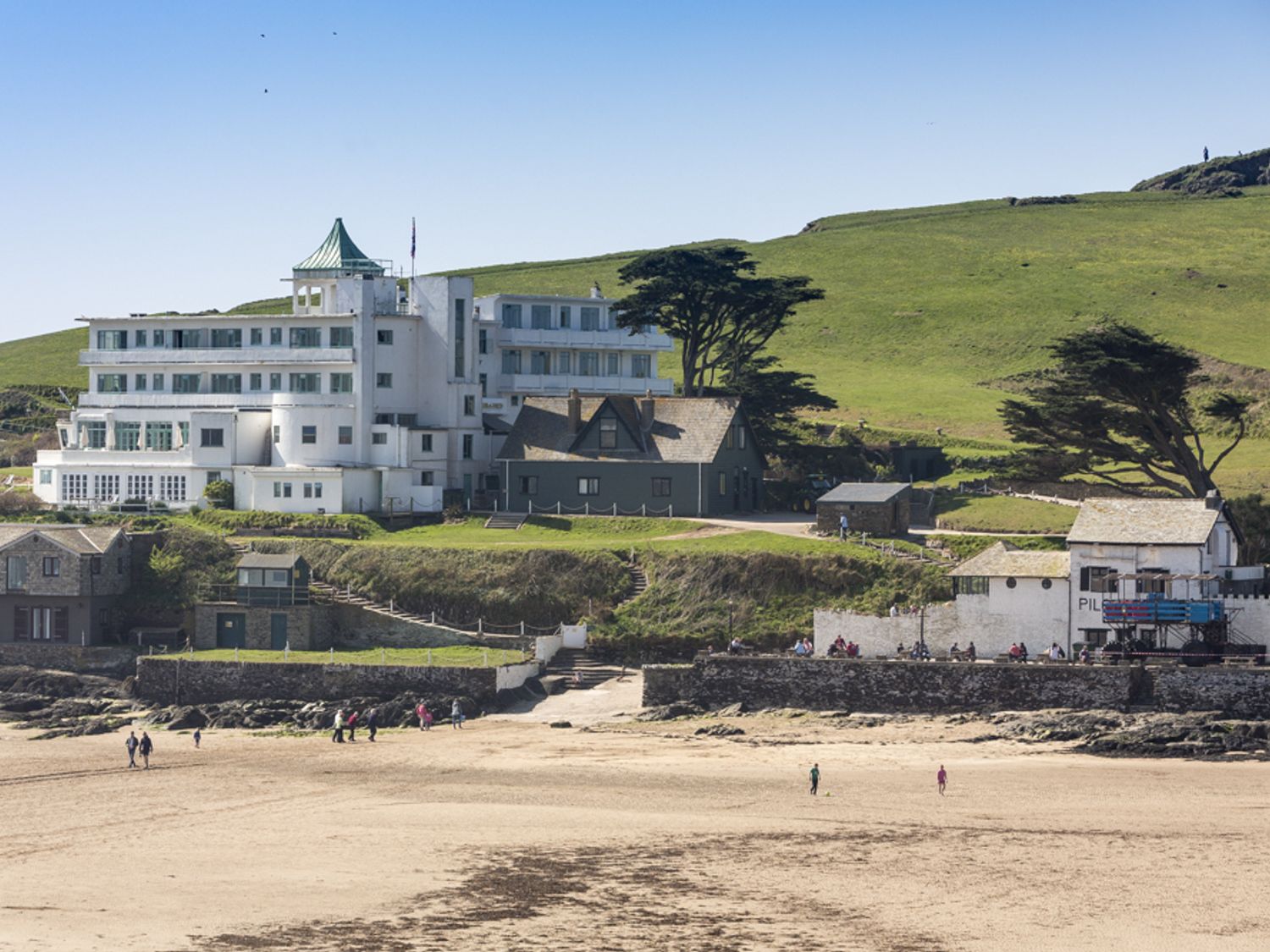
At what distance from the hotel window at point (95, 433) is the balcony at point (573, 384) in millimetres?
19679

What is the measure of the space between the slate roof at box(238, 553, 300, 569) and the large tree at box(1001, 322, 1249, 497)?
91.4ft

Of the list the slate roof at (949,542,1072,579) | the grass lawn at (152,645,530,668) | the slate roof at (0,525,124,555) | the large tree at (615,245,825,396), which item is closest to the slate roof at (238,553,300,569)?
the grass lawn at (152,645,530,668)

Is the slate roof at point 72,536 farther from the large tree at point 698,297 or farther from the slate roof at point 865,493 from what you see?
the large tree at point 698,297

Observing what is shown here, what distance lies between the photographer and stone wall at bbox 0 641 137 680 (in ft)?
240

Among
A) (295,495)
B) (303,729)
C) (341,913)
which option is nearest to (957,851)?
(341,913)

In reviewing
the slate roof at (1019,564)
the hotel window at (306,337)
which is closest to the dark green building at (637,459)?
the hotel window at (306,337)

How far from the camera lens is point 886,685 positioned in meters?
62.7

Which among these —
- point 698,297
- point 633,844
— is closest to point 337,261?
point 698,297

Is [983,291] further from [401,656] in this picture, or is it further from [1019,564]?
[401,656]

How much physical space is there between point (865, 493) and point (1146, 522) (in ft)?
51.2

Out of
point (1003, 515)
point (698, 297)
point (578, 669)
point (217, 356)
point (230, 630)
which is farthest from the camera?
point (698, 297)

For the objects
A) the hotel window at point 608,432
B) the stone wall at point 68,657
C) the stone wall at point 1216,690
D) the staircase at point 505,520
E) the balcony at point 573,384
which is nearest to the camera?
the stone wall at point 1216,690

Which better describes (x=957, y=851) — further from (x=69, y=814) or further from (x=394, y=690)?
(x=394, y=690)

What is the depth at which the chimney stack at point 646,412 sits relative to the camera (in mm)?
86812
